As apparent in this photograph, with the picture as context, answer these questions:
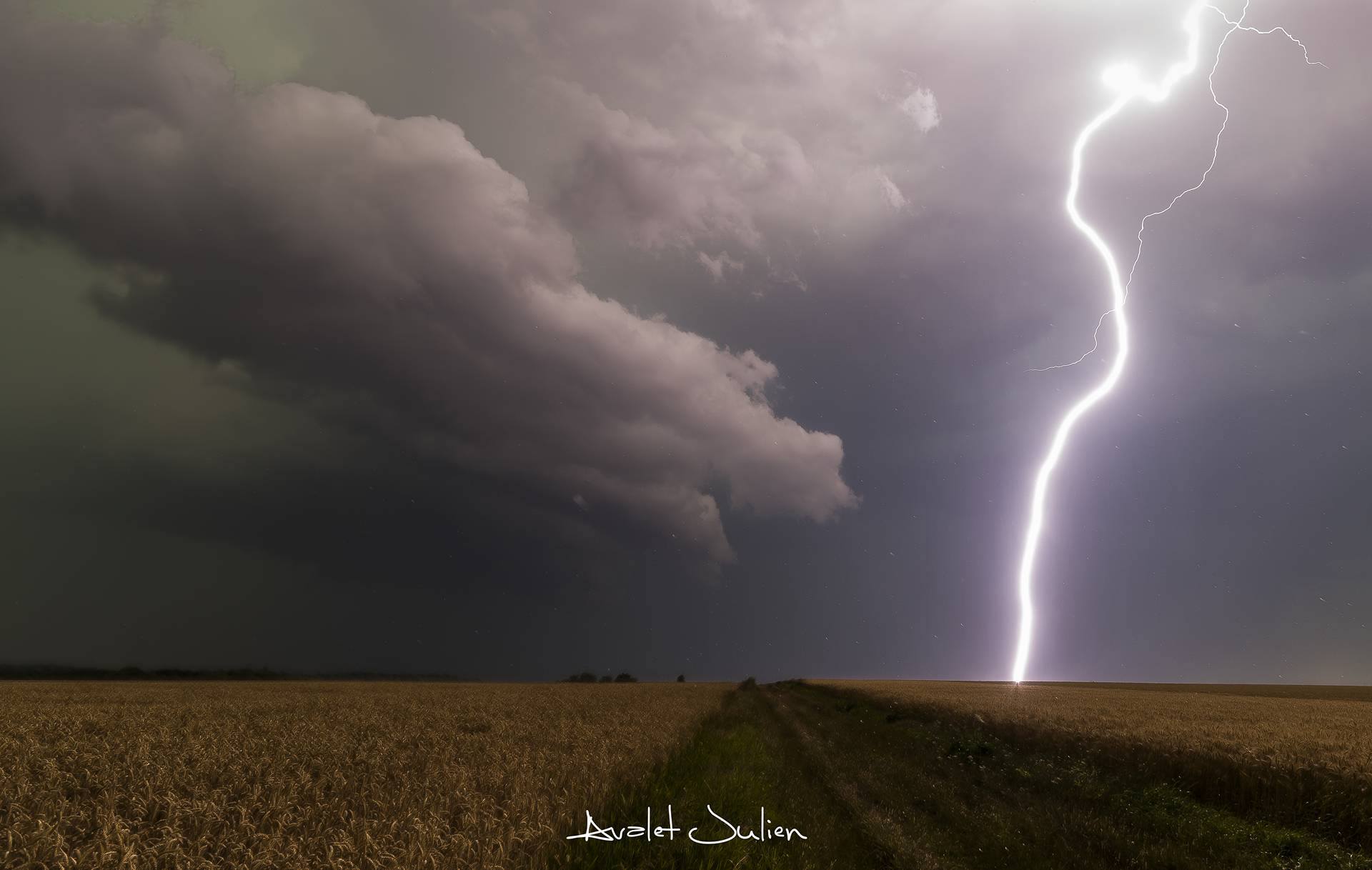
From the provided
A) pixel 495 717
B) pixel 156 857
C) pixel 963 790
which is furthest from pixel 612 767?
pixel 495 717

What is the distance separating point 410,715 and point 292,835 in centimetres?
1383

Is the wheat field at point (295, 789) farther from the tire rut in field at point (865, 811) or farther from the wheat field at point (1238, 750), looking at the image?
the wheat field at point (1238, 750)

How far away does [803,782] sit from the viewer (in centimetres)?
1326

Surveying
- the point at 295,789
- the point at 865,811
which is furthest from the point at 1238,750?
the point at 295,789

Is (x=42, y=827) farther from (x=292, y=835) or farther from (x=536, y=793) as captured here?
(x=536, y=793)

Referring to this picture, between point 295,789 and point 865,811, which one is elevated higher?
point 295,789

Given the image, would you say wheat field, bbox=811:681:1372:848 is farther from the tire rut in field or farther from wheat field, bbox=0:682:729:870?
wheat field, bbox=0:682:729:870
